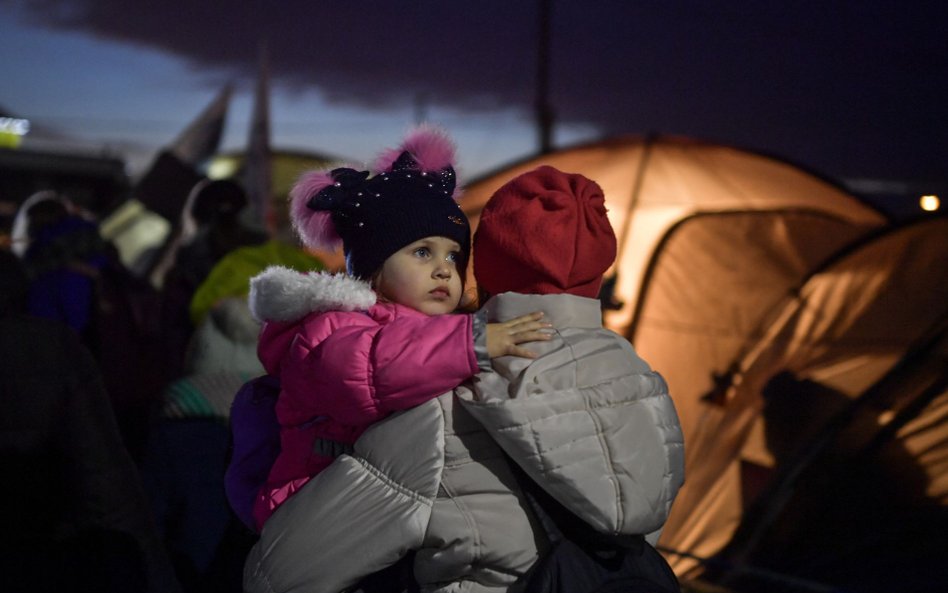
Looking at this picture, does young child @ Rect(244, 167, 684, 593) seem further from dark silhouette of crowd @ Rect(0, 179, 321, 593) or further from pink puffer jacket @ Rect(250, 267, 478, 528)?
dark silhouette of crowd @ Rect(0, 179, 321, 593)

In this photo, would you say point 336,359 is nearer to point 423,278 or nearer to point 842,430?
point 423,278

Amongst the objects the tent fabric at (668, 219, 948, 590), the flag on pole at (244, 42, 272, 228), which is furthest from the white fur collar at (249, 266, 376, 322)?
the flag on pole at (244, 42, 272, 228)

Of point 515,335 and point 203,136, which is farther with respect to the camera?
point 203,136

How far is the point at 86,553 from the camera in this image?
8.84ft

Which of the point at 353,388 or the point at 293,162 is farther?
the point at 293,162

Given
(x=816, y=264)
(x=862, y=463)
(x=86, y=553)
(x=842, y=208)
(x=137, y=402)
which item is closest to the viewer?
(x=86, y=553)

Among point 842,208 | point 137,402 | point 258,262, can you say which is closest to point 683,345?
point 842,208

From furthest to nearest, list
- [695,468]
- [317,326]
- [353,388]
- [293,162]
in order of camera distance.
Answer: [293,162]
[695,468]
[317,326]
[353,388]

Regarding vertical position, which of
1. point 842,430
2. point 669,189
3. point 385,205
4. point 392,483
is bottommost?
point 842,430

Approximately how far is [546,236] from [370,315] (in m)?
0.44

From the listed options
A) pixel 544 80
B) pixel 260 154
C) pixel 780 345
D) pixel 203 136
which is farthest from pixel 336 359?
pixel 544 80

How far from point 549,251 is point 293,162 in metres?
14.2

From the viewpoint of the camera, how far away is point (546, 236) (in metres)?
1.69

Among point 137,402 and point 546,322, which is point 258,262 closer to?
point 137,402
